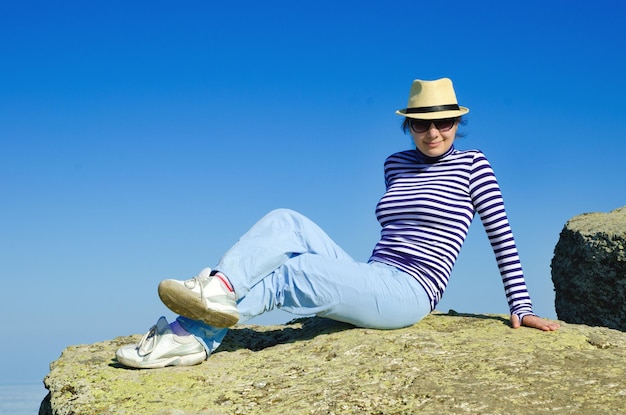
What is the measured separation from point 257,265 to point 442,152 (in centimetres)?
170

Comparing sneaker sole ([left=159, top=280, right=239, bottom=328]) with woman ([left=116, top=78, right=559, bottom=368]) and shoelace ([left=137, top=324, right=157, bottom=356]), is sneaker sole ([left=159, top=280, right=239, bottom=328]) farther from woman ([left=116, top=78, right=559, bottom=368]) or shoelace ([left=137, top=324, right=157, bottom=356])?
shoelace ([left=137, top=324, right=157, bottom=356])

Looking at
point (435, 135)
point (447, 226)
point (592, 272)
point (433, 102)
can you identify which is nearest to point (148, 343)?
point (447, 226)

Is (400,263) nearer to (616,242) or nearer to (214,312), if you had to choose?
(214,312)

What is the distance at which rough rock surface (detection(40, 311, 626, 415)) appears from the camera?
13.6ft

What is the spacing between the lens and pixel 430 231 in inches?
215

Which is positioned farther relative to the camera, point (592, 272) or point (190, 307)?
point (592, 272)

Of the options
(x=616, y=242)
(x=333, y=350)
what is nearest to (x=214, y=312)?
(x=333, y=350)

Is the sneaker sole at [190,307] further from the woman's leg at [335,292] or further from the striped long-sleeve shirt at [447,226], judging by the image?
the striped long-sleeve shirt at [447,226]

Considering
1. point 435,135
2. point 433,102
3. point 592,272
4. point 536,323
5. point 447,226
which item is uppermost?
point 433,102

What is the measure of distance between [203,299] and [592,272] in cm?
435

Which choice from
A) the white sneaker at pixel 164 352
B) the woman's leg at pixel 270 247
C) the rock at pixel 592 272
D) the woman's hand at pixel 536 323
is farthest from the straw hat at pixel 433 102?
the rock at pixel 592 272

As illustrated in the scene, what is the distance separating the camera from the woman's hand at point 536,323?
17.4 ft

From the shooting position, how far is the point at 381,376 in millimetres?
4520

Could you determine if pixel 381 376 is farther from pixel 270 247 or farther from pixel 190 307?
pixel 190 307
